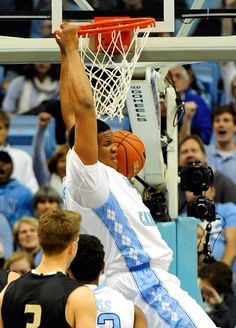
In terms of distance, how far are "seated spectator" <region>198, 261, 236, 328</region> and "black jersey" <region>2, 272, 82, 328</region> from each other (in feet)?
14.5

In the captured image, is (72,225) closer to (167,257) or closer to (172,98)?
(167,257)

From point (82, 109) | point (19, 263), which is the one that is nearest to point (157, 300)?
point (82, 109)

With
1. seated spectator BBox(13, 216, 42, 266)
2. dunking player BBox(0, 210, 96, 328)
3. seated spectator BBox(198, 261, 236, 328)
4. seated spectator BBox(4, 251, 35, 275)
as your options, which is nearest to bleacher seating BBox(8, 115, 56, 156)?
seated spectator BBox(13, 216, 42, 266)

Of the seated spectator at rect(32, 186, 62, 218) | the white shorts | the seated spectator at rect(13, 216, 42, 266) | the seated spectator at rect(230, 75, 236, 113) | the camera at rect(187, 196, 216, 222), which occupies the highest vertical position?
the seated spectator at rect(230, 75, 236, 113)

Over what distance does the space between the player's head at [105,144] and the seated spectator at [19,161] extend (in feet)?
17.5

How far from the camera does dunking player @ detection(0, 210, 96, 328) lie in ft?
→ 19.9

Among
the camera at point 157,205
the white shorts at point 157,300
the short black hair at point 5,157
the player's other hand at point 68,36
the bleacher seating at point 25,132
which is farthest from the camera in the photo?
the bleacher seating at point 25,132

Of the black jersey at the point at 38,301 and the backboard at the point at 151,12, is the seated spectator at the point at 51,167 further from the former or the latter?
the black jersey at the point at 38,301

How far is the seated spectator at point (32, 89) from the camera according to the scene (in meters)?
13.4

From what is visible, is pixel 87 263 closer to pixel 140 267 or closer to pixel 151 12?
pixel 140 267

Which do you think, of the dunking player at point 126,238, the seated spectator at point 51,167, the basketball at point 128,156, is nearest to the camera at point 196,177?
the basketball at point 128,156

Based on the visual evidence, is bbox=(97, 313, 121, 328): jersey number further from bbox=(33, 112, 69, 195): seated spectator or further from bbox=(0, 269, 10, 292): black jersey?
bbox=(33, 112, 69, 195): seated spectator

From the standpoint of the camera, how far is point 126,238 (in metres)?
7.36

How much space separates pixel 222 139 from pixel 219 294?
2639 millimetres
